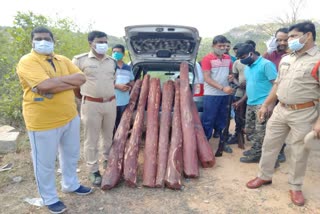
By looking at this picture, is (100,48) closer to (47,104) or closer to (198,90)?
(47,104)

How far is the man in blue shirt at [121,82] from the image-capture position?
4594mm

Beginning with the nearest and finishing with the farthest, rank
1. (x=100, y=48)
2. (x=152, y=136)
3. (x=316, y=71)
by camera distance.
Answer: (x=316, y=71) < (x=100, y=48) < (x=152, y=136)

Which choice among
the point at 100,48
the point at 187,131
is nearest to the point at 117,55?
the point at 100,48

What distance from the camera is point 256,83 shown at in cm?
437

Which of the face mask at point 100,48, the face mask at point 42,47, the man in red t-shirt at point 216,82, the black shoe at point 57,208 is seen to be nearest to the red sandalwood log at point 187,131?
the man in red t-shirt at point 216,82

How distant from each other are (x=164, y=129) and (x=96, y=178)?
133 cm

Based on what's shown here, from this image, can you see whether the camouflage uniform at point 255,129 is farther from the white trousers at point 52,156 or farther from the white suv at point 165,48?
the white trousers at point 52,156

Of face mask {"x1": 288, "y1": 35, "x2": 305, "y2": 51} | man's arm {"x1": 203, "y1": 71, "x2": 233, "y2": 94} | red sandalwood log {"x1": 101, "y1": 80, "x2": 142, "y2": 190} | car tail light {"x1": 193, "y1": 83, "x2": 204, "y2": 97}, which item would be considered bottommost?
red sandalwood log {"x1": 101, "y1": 80, "x2": 142, "y2": 190}

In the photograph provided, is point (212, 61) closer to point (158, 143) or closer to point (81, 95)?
point (158, 143)

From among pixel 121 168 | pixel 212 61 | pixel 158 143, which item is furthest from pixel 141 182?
pixel 212 61

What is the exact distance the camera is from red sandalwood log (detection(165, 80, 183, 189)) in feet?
12.0

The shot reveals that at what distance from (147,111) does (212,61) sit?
4.74ft

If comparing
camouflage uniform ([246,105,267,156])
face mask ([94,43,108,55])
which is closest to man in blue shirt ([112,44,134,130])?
face mask ([94,43,108,55])

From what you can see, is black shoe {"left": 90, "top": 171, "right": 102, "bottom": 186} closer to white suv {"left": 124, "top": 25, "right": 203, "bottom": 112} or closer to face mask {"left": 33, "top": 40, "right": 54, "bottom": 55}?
face mask {"left": 33, "top": 40, "right": 54, "bottom": 55}
